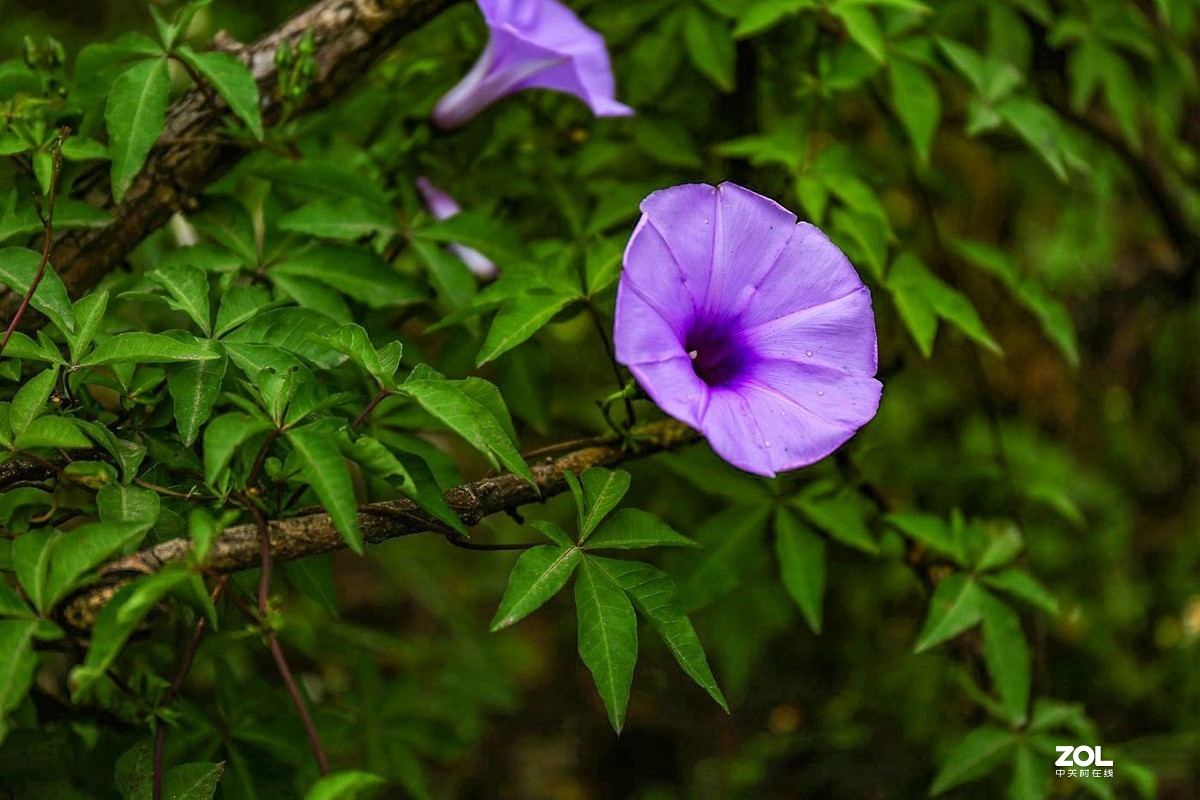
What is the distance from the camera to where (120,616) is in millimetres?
900

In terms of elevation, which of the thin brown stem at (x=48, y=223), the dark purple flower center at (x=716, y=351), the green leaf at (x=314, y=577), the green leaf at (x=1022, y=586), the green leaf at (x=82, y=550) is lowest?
the green leaf at (x=1022, y=586)

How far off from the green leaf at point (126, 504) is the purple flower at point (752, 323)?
0.53 meters

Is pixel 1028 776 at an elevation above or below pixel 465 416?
below

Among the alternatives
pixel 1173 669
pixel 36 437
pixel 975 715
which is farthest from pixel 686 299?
pixel 1173 669

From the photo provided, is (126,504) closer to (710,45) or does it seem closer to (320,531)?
(320,531)

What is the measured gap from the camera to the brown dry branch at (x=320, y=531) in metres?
1.08

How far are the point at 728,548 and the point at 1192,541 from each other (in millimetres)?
1640

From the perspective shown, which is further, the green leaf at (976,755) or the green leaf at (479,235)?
the green leaf at (976,755)

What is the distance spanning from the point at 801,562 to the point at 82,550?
0.98m

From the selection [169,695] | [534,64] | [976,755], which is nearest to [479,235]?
[534,64]

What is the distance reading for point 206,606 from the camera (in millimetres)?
970

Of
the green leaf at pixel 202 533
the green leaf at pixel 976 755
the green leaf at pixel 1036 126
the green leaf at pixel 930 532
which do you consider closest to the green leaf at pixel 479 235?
the green leaf at pixel 202 533

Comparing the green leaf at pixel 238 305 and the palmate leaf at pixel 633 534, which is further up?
the green leaf at pixel 238 305

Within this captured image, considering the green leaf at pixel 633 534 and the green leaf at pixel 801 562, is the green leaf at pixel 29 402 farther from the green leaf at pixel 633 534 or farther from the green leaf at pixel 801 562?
the green leaf at pixel 801 562
